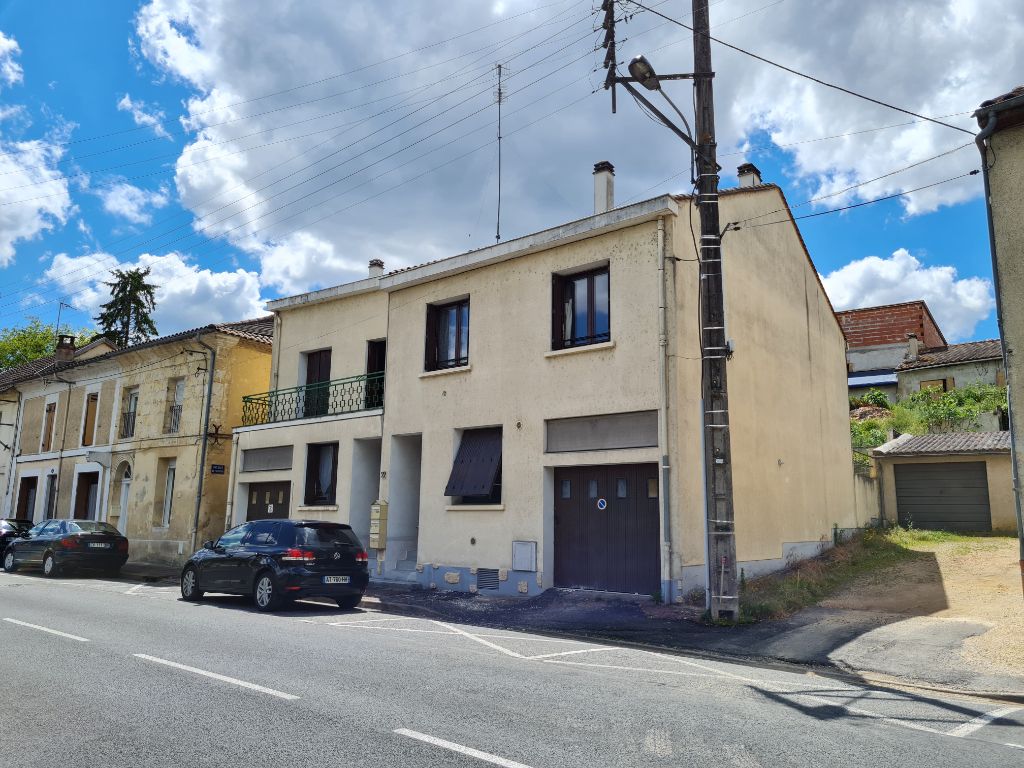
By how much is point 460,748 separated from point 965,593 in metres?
11.4

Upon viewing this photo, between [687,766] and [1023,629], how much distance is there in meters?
7.63

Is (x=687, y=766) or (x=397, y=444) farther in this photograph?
(x=397, y=444)

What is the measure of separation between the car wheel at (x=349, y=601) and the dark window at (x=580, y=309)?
5892 millimetres

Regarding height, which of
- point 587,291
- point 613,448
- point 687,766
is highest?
point 587,291

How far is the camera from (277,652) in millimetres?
8328

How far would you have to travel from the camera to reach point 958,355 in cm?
3659

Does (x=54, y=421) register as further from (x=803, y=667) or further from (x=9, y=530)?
(x=803, y=667)

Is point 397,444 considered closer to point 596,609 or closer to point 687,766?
point 596,609

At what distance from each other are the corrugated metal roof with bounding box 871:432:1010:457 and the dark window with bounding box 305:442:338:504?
1606cm

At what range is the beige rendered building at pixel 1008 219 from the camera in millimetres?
9297

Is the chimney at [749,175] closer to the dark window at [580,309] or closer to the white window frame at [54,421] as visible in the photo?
the dark window at [580,309]

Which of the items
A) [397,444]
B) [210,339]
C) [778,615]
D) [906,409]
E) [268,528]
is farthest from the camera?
[906,409]

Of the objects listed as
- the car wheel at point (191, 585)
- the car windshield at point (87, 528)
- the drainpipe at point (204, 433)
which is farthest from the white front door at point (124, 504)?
the car wheel at point (191, 585)

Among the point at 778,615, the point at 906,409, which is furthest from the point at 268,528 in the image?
the point at 906,409
